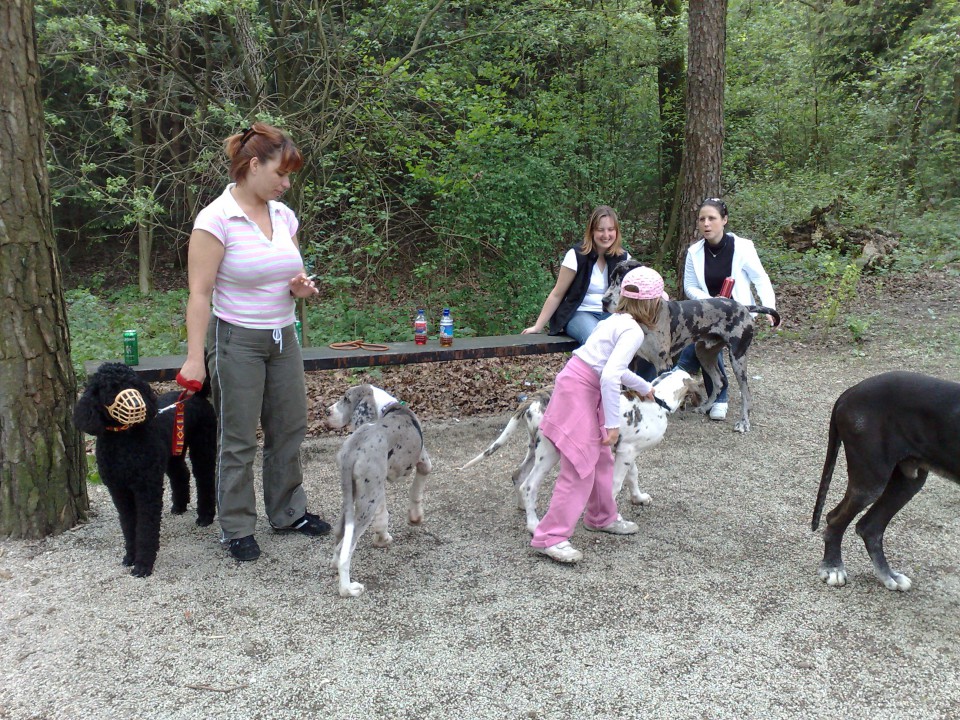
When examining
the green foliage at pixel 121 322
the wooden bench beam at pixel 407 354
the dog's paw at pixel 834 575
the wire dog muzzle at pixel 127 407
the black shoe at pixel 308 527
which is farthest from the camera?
the green foliage at pixel 121 322

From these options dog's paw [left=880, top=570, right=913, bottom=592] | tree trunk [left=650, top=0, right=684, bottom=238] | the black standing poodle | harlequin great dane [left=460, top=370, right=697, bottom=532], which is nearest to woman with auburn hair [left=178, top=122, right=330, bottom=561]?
the black standing poodle

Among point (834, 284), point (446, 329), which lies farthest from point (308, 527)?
point (834, 284)

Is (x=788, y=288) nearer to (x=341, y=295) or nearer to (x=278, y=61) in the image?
(x=341, y=295)

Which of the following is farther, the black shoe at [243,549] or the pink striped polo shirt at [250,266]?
the black shoe at [243,549]

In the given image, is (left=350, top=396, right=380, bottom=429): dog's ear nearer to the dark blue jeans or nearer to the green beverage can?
the green beverage can

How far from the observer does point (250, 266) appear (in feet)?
12.5

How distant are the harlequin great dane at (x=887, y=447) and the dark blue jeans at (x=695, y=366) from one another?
9.70 ft

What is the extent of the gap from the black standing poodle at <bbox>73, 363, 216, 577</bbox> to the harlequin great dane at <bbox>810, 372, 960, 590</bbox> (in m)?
3.34

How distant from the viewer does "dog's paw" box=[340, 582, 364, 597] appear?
374 cm

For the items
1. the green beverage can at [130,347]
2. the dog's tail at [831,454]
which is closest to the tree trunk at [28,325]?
the green beverage can at [130,347]

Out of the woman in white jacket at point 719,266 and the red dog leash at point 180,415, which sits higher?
the woman in white jacket at point 719,266

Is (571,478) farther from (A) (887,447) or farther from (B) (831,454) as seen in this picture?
(A) (887,447)

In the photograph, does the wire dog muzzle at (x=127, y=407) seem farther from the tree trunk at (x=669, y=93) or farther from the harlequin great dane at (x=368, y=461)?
the tree trunk at (x=669, y=93)

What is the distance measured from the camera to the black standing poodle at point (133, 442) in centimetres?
364
